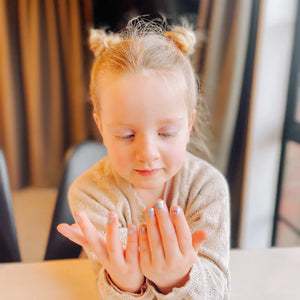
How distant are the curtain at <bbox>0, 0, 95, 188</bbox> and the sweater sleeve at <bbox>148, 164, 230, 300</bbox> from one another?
194cm

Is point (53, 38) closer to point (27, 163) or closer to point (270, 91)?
point (27, 163)

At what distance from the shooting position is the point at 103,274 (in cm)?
54

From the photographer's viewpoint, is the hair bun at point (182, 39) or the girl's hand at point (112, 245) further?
the hair bun at point (182, 39)

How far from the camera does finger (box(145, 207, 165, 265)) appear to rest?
1.51 ft

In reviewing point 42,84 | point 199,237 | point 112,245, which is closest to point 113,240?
point 112,245

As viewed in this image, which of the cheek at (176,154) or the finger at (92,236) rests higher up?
the cheek at (176,154)

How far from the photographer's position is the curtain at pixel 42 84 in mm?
2326

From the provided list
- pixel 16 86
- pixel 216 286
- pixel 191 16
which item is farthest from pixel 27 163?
pixel 216 286

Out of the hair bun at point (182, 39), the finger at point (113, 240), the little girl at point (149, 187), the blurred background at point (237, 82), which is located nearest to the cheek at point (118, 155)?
the little girl at point (149, 187)

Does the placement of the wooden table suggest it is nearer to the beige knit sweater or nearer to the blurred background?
the beige knit sweater

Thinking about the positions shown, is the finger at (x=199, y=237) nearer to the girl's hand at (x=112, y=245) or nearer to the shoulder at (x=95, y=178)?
the girl's hand at (x=112, y=245)

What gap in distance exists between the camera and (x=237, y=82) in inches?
55.5

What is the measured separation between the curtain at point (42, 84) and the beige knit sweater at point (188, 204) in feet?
6.10

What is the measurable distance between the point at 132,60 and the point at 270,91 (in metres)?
0.94
